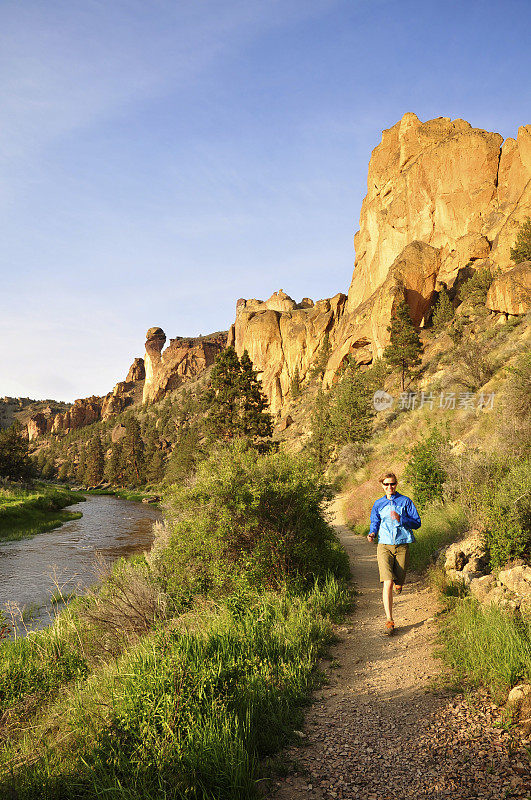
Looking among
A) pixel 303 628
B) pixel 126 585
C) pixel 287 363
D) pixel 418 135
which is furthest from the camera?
pixel 287 363

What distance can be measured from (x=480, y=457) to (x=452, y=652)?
15.9 feet

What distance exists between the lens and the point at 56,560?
16859mm

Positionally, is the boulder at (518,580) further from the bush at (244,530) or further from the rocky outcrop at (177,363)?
the rocky outcrop at (177,363)

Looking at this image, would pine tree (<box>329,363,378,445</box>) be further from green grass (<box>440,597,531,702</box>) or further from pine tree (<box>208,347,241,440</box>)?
green grass (<box>440,597,531,702</box>)

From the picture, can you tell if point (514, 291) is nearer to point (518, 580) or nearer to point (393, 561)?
point (393, 561)

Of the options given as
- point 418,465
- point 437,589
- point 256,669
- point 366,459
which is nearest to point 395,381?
point 366,459

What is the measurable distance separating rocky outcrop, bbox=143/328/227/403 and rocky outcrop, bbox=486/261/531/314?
337 feet

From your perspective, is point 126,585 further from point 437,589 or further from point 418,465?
point 418,465

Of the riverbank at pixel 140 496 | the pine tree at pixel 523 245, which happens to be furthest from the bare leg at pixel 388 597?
the riverbank at pixel 140 496

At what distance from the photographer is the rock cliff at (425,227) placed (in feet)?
160

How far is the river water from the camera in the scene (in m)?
10.8

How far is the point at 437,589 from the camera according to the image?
6.48 meters

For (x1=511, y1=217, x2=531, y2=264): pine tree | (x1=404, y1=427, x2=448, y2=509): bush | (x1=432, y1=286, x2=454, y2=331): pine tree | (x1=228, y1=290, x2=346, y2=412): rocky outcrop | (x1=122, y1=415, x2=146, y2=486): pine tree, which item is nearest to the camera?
(x1=404, y1=427, x2=448, y2=509): bush

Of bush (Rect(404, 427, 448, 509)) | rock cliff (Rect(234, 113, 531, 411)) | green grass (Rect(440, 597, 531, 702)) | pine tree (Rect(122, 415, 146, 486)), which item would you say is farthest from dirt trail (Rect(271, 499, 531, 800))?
pine tree (Rect(122, 415, 146, 486))
